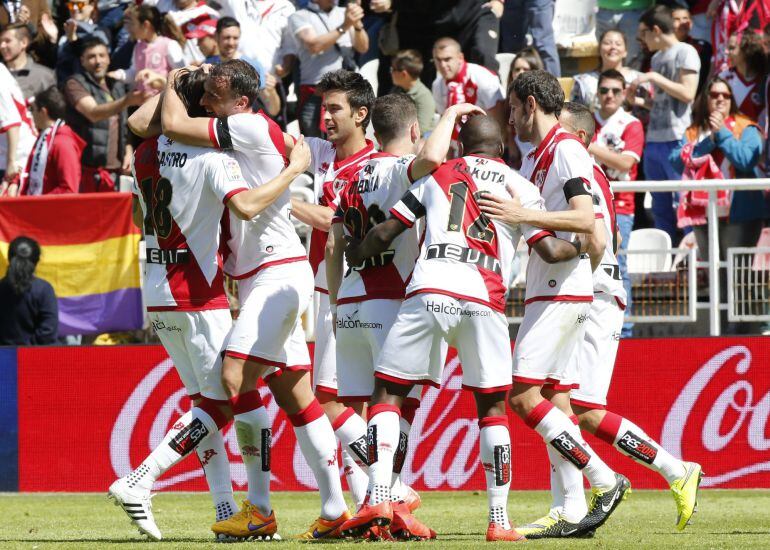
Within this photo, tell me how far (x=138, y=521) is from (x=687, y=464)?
3396mm

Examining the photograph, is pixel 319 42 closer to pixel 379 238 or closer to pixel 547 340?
pixel 547 340

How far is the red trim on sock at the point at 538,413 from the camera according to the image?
25.9 feet

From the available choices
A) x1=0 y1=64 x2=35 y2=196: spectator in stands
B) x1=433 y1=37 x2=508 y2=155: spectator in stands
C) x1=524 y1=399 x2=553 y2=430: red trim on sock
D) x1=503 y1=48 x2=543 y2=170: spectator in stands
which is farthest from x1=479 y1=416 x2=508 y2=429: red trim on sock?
x1=0 y1=64 x2=35 y2=196: spectator in stands

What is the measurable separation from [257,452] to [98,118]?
7.52m

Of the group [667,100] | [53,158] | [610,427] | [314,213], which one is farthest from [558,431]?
[53,158]

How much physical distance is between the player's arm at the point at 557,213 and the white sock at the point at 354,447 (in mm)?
1802

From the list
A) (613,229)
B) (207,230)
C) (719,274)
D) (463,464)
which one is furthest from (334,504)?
(719,274)

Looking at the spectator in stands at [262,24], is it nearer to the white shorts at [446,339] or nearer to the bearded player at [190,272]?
the bearded player at [190,272]

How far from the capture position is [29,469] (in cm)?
1227

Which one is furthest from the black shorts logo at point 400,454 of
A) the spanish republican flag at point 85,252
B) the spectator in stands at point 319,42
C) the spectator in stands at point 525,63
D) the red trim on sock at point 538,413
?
the spectator in stands at point 319,42

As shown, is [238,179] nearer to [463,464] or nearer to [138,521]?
[138,521]

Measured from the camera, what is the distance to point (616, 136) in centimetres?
1290

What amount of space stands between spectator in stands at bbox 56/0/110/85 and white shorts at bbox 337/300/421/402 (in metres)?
8.31

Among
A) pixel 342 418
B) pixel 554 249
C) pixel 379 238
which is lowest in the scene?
pixel 342 418
